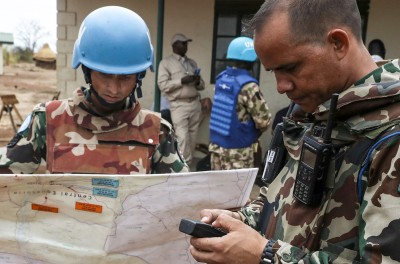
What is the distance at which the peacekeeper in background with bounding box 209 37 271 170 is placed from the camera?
415 centimetres

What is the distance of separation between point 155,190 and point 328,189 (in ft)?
1.96

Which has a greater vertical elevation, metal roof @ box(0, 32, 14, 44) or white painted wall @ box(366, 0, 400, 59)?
white painted wall @ box(366, 0, 400, 59)

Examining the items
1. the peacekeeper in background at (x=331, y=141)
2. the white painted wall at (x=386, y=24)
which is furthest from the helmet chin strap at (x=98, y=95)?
the white painted wall at (x=386, y=24)

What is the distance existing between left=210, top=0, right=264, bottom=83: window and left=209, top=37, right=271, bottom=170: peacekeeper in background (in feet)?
6.24

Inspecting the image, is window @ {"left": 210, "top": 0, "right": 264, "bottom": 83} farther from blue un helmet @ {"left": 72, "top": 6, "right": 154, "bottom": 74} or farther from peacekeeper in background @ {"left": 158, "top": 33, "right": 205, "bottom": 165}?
blue un helmet @ {"left": 72, "top": 6, "right": 154, "bottom": 74}

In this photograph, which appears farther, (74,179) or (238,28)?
(238,28)

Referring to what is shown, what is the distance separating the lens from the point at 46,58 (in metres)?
32.7

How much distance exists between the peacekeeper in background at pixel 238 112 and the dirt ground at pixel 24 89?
20.3ft

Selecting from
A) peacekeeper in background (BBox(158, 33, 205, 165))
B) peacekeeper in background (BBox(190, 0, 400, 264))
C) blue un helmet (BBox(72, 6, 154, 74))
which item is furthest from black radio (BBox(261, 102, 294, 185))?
peacekeeper in background (BBox(158, 33, 205, 165))

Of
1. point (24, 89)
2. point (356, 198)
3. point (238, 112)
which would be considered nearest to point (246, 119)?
point (238, 112)

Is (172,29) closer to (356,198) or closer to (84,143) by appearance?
(84,143)

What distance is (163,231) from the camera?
60.6 inches

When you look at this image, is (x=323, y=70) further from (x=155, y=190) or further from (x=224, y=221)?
(x=155, y=190)

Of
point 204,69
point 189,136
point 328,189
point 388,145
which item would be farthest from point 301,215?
point 204,69
